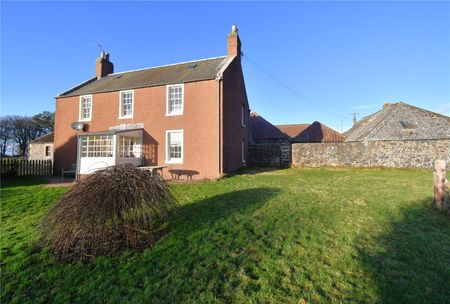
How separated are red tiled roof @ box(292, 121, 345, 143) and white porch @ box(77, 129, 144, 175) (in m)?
22.4

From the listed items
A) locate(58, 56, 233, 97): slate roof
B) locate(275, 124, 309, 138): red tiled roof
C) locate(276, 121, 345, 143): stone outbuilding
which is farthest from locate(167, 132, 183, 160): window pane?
locate(275, 124, 309, 138): red tiled roof

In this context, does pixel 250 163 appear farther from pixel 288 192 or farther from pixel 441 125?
pixel 441 125

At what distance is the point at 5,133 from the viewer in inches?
2235

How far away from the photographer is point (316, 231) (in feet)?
17.6

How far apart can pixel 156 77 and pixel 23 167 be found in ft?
37.2

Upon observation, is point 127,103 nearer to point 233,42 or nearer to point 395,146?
point 233,42

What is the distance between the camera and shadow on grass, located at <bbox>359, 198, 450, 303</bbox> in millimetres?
3270

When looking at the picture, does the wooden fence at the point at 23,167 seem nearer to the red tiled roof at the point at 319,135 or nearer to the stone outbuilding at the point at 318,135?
the stone outbuilding at the point at 318,135

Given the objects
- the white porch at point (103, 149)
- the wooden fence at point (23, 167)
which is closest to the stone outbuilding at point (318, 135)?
the white porch at point (103, 149)

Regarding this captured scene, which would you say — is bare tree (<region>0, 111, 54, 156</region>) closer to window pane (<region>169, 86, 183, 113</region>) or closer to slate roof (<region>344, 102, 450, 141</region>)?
window pane (<region>169, 86, 183, 113</region>)

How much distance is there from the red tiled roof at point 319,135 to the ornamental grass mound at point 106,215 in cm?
2812

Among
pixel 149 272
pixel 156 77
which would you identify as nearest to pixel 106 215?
pixel 149 272

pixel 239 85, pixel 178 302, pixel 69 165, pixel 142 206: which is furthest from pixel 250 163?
pixel 178 302

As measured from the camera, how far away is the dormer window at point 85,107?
58.9ft
